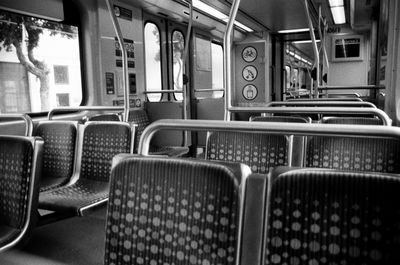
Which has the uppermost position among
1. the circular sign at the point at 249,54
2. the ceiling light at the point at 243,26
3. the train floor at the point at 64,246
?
the ceiling light at the point at 243,26

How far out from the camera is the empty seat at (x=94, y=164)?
230cm

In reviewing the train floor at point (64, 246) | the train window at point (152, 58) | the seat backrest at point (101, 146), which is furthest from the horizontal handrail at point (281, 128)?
the train window at point (152, 58)

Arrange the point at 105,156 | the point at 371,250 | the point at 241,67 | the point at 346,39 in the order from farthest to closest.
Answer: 1. the point at 241,67
2. the point at 346,39
3. the point at 105,156
4. the point at 371,250

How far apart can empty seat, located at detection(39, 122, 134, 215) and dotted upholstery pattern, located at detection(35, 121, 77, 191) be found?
0.08 meters

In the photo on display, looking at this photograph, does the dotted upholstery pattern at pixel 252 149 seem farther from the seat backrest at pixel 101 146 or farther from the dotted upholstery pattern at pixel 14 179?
the dotted upholstery pattern at pixel 14 179

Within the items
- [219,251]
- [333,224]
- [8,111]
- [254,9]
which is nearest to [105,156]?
[8,111]

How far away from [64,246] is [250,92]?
24.6 feet

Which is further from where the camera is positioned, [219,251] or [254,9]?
[254,9]

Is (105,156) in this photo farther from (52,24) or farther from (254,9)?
(254,9)

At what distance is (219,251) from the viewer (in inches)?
39.5

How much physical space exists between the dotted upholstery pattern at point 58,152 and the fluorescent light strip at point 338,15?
19.4 feet

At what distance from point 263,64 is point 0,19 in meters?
6.77

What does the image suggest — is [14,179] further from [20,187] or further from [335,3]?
[335,3]

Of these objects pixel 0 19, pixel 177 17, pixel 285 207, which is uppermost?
pixel 177 17
